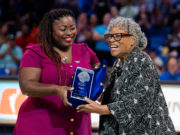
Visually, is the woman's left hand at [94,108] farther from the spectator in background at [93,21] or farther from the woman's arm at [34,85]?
the spectator in background at [93,21]

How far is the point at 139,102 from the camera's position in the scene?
6.73ft

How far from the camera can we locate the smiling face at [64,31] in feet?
7.85

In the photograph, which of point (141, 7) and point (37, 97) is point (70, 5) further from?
point (37, 97)

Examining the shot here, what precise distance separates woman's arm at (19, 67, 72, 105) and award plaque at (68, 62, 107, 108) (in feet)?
0.28

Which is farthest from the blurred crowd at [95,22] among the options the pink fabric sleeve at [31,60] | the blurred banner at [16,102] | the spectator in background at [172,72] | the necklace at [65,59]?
the pink fabric sleeve at [31,60]

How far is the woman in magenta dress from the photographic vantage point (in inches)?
92.5

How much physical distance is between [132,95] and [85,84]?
12.8 inches

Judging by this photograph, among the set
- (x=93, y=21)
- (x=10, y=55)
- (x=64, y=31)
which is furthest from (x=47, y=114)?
(x=93, y=21)

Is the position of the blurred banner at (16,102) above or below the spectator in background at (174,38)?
below

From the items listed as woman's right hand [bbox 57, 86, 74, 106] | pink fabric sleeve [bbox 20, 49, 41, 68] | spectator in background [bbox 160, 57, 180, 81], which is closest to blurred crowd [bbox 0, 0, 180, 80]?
spectator in background [bbox 160, 57, 180, 81]

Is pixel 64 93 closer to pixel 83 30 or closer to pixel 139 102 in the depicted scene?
pixel 139 102

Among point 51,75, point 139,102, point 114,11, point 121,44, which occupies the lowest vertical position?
point 139,102

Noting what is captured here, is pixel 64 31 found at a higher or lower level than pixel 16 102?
higher

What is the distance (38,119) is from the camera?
241 cm
